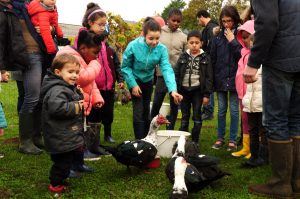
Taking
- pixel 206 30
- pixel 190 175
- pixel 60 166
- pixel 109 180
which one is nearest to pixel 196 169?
pixel 190 175

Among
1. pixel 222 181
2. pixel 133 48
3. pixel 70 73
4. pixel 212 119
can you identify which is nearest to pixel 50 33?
pixel 133 48

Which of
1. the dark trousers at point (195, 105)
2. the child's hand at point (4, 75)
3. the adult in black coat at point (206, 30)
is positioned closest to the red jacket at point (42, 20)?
the child's hand at point (4, 75)

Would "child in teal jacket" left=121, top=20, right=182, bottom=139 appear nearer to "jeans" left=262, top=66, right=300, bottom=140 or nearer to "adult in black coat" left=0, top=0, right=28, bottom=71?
"adult in black coat" left=0, top=0, right=28, bottom=71

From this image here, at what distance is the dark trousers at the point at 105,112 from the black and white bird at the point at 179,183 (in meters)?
1.86

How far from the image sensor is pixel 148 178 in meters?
4.40

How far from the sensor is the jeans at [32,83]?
17.0 ft

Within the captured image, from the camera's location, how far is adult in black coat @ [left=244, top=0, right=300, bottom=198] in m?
3.53

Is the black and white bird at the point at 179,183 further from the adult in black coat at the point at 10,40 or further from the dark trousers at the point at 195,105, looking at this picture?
the adult in black coat at the point at 10,40

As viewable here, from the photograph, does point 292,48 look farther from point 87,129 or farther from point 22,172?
Answer: point 22,172

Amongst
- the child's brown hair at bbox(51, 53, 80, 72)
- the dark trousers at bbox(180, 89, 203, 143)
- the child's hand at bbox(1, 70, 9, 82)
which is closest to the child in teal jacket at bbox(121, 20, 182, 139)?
the dark trousers at bbox(180, 89, 203, 143)

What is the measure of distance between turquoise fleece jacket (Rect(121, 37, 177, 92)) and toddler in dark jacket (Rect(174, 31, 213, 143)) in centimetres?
38

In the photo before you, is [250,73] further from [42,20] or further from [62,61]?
[42,20]

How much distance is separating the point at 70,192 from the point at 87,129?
121 cm

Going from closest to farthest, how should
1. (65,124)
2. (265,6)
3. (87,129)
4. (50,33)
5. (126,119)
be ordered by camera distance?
(265,6) → (65,124) → (87,129) → (50,33) → (126,119)
